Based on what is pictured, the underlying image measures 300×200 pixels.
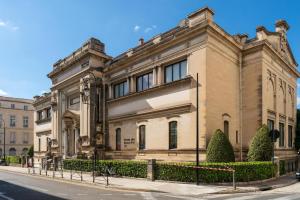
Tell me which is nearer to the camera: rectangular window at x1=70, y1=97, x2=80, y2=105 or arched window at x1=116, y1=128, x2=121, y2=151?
arched window at x1=116, y1=128, x2=121, y2=151

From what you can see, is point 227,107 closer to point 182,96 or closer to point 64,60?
point 182,96

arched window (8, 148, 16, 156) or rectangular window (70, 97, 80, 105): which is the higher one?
rectangular window (70, 97, 80, 105)

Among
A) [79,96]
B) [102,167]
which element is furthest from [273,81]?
[79,96]

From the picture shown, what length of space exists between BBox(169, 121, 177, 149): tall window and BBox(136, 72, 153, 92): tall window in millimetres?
4746

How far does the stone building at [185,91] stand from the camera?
76.2 ft

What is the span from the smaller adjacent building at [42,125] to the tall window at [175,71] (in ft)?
87.3

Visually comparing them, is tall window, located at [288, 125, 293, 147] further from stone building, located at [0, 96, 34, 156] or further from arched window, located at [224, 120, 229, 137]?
stone building, located at [0, 96, 34, 156]

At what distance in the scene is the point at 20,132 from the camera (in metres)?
82.9

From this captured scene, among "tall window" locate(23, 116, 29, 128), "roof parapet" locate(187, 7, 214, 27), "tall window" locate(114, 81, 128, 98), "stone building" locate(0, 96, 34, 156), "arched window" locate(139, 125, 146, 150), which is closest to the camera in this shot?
"roof parapet" locate(187, 7, 214, 27)

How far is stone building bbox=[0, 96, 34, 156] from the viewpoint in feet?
266

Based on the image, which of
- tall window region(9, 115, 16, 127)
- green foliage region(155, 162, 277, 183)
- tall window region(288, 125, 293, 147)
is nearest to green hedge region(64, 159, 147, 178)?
green foliage region(155, 162, 277, 183)

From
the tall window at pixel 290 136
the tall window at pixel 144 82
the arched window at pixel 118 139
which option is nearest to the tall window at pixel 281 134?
the tall window at pixel 290 136

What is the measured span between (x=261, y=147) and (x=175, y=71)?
894 centimetres

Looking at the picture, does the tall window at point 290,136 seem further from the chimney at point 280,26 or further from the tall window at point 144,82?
the tall window at point 144,82
